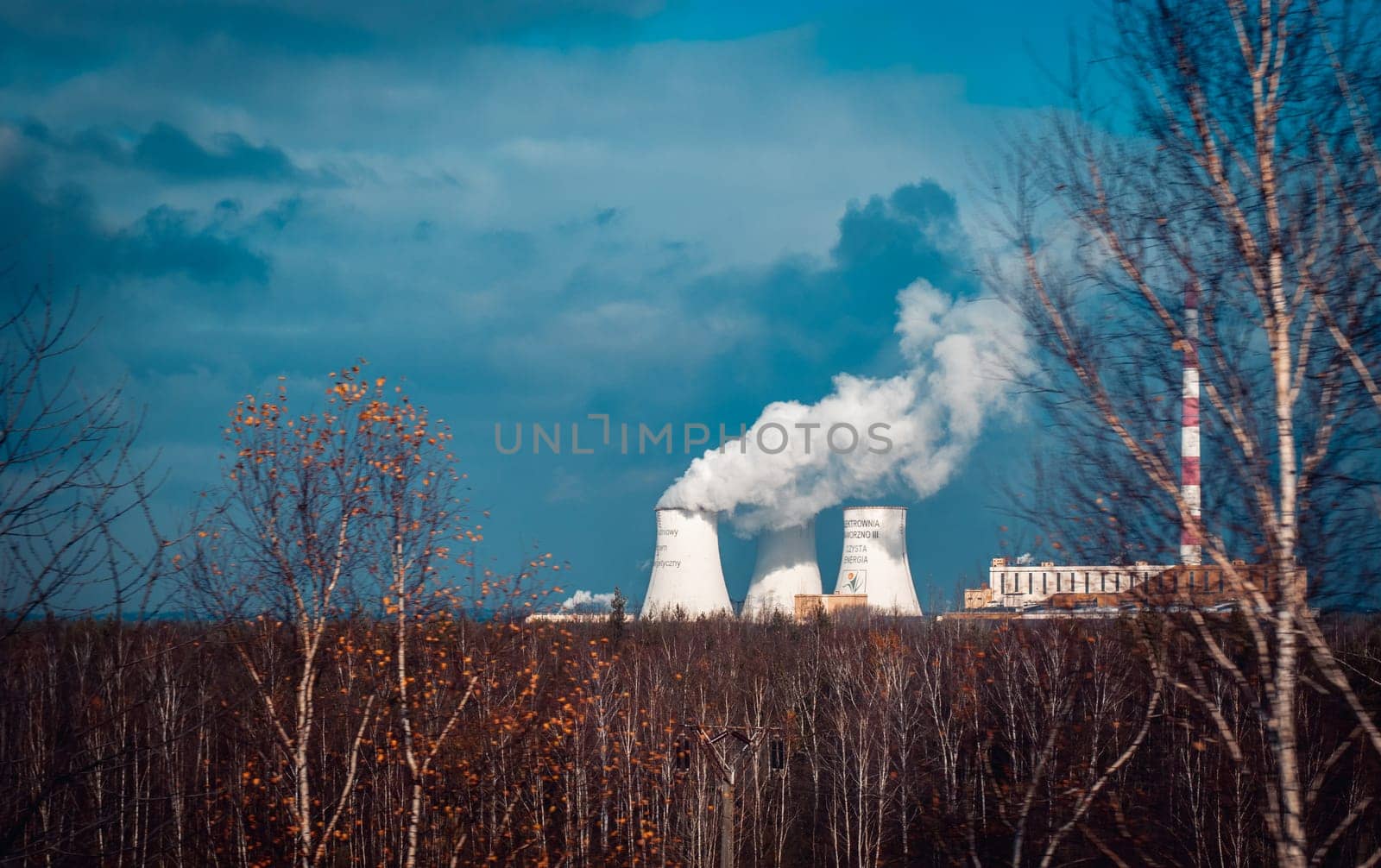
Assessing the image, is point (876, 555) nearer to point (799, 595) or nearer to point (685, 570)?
point (799, 595)

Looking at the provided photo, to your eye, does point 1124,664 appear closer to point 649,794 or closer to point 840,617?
point 649,794

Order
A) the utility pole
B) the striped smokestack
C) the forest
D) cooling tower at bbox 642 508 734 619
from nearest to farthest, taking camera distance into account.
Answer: the striped smokestack → the forest → the utility pole → cooling tower at bbox 642 508 734 619

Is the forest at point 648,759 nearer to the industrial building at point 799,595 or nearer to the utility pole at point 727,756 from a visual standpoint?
the utility pole at point 727,756

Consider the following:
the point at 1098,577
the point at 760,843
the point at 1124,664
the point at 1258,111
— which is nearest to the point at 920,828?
the point at 760,843

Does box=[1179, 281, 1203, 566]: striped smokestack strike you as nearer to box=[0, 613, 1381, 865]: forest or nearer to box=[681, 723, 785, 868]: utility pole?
box=[0, 613, 1381, 865]: forest

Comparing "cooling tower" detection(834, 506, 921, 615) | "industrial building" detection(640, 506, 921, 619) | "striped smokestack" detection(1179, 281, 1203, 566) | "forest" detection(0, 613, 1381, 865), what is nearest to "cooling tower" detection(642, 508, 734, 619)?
"industrial building" detection(640, 506, 921, 619)
